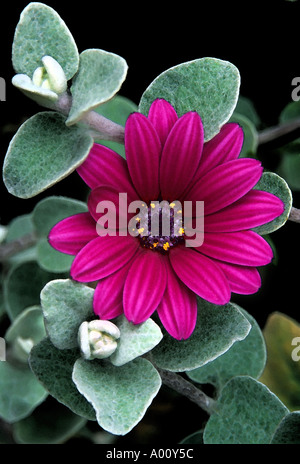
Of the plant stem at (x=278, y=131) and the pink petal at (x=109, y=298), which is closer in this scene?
the pink petal at (x=109, y=298)

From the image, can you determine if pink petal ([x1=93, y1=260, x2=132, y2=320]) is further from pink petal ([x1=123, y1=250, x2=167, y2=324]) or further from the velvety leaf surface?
the velvety leaf surface

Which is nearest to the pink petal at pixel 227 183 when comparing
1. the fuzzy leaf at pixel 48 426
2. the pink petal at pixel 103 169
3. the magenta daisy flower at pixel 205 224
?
the magenta daisy flower at pixel 205 224

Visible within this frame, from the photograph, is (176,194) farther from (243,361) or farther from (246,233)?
(243,361)

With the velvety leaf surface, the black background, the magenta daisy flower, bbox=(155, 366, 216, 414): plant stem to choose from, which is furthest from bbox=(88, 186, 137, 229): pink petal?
the black background

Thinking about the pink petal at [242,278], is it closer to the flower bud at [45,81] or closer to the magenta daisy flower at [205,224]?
the magenta daisy flower at [205,224]
